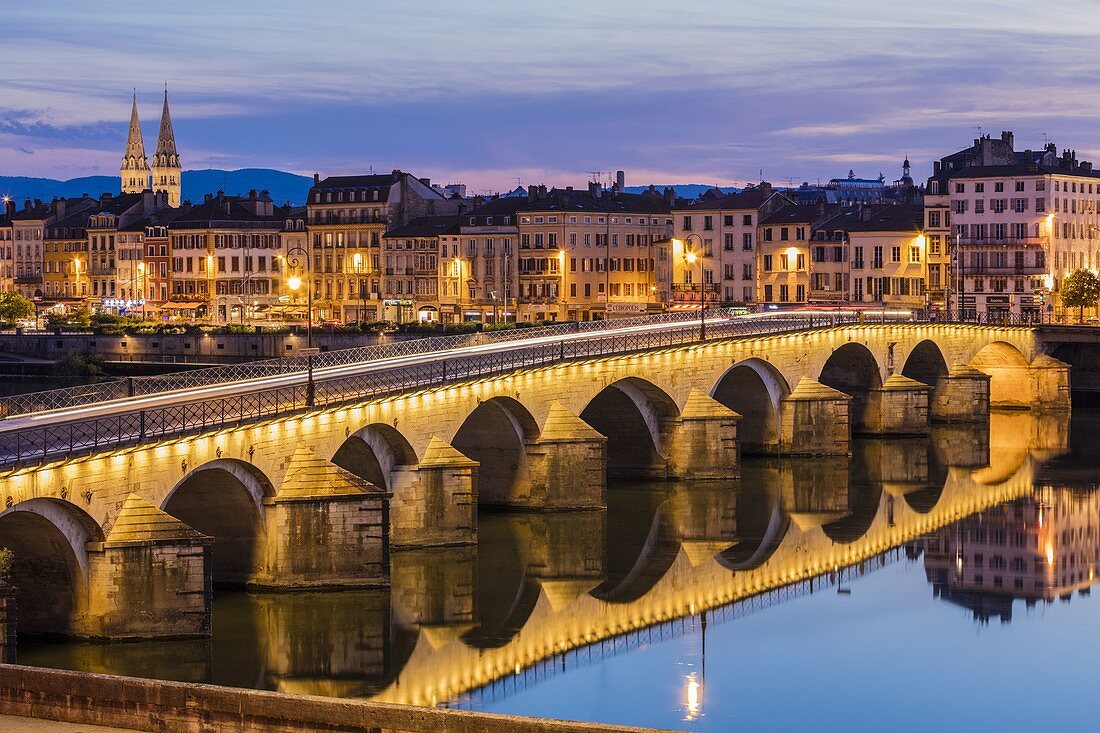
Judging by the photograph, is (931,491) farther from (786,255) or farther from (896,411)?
(786,255)

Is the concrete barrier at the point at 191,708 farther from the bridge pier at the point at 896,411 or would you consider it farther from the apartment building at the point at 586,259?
the apartment building at the point at 586,259

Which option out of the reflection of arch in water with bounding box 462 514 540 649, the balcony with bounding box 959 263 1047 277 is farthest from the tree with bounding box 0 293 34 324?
the reflection of arch in water with bounding box 462 514 540 649

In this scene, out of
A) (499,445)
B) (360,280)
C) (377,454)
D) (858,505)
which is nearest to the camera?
(377,454)

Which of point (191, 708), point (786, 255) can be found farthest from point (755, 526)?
point (786, 255)

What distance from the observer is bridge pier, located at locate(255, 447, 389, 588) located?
48312 millimetres

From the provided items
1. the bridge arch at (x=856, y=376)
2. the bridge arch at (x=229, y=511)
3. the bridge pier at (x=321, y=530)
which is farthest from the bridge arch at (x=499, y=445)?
the bridge arch at (x=856, y=376)

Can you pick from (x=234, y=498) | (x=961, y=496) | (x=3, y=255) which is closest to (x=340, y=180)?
(x=3, y=255)

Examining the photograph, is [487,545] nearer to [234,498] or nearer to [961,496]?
[234,498]

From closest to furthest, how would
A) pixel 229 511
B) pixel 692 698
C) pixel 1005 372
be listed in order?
pixel 692 698 < pixel 229 511 < pixel 1005 372

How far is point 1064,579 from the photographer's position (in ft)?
187

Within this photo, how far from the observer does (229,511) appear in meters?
48.3

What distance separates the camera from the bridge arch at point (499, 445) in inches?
2547

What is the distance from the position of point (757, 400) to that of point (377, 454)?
3191 cm

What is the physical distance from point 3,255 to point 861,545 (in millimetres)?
132071
